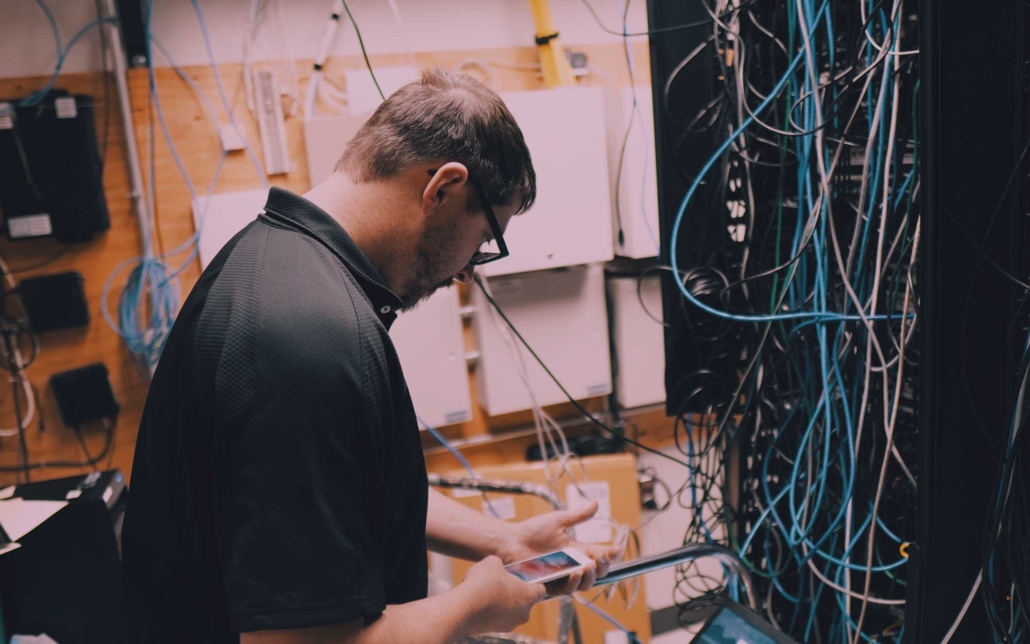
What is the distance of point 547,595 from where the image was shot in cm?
123

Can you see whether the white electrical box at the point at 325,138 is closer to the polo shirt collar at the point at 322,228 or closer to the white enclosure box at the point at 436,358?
the white enclosure box at the point at 436,358

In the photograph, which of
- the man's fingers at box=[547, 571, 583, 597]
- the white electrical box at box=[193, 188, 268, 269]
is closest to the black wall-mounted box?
the white electrical box at box=[193, 188, 268, 269]

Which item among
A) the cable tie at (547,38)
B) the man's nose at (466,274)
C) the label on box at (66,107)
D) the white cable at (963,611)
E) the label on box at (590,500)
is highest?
the cable tie at (547,38)

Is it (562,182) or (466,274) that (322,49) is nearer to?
(562,182)

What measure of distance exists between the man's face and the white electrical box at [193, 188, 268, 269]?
3.93 feet

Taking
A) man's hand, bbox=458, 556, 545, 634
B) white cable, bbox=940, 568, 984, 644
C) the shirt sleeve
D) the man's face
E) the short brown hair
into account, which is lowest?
white cable, bbox=940, 568, 984, 644

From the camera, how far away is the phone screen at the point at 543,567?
4.04ft

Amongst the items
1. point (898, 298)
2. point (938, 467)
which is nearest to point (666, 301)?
point (898, 298)

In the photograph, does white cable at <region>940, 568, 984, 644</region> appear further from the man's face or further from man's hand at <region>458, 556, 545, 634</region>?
the man's face

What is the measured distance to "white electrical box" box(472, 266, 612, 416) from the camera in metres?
2.41

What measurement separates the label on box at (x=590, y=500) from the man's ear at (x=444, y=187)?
1.53 meters

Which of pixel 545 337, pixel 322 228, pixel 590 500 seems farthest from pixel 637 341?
pixel 322 228

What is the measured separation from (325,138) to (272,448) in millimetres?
1586

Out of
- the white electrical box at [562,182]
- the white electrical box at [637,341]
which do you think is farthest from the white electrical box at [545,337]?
the white electrical box at [562,182]
